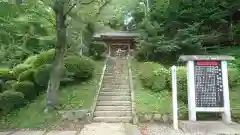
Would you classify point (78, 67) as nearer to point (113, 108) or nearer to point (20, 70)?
point (20, 70)

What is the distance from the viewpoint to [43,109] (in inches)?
436

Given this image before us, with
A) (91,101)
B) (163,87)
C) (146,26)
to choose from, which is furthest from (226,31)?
(91,101)

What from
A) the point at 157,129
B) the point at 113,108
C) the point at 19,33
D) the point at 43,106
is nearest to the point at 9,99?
the point at 43,106

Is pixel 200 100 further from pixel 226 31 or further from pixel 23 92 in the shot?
pixel 226 31

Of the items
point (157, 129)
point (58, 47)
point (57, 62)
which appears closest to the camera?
point (157, 129)

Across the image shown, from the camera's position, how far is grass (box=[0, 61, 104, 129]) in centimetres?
1024

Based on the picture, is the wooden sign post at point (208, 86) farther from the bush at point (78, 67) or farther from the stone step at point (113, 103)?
the bush at point (78, 67)

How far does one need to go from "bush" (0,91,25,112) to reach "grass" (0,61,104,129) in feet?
1.02

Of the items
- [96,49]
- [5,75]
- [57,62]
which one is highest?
[96,49]

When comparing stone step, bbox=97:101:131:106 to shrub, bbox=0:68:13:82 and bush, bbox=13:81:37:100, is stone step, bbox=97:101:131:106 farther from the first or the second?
shrub, bbox=0:68:13:82

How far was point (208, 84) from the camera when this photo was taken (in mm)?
9961

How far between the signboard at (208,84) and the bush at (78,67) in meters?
5.63

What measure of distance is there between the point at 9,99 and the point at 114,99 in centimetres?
437

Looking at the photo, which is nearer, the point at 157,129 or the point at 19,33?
the point at 157,129
